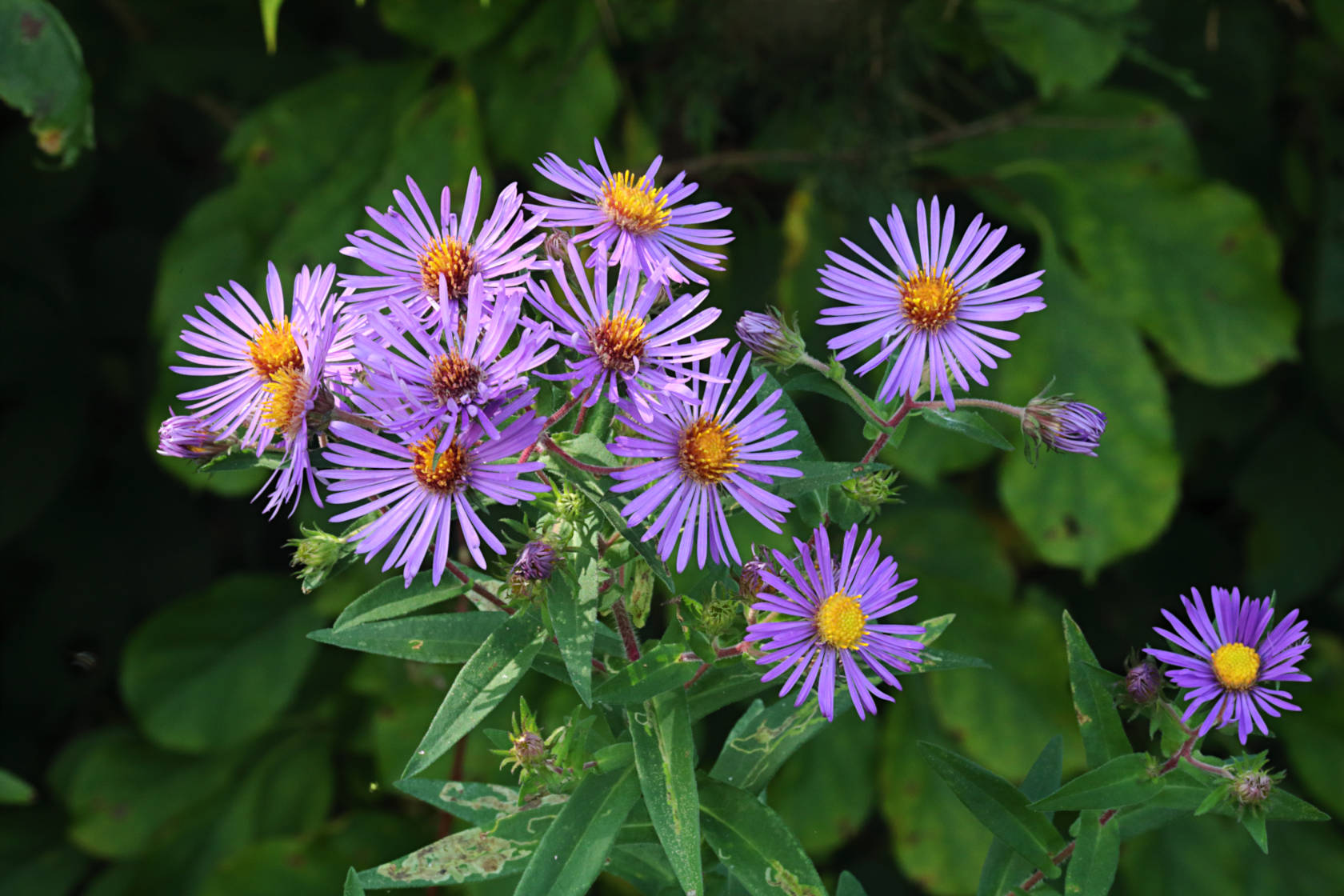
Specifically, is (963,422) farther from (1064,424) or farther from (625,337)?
(625,337)

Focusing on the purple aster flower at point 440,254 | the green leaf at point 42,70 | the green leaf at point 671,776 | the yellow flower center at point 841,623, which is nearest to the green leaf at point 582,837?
the green leaf at point 671,776

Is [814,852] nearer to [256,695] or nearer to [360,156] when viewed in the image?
[256,695]

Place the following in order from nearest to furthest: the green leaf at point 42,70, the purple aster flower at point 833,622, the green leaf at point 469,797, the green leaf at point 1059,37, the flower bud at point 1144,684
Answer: the purple aster flower at point 833,622 → the flower bud at point 1144,684 → the green leaf at point 469,797 → the green leaf at point 42,70 → the green leaf at point 1059,37

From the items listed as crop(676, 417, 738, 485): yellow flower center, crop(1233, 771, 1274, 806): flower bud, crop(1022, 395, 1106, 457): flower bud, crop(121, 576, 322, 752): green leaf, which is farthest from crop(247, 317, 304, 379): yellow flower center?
crop(121, 576, 322, 752): green leaf

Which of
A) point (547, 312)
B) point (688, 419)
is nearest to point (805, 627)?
point (688, 419)

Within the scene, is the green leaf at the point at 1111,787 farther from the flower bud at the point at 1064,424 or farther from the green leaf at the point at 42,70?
the green leaf at the point at 42,70

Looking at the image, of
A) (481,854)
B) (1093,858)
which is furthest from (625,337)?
(1093,858)

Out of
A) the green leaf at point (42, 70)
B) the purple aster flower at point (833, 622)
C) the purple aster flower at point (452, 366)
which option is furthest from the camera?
the green leaf at point (42, 70)

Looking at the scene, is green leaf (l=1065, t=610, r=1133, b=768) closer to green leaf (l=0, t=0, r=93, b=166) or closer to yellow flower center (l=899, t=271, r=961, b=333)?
yellow flower center (l=899, t=271, r=961, b=333)
